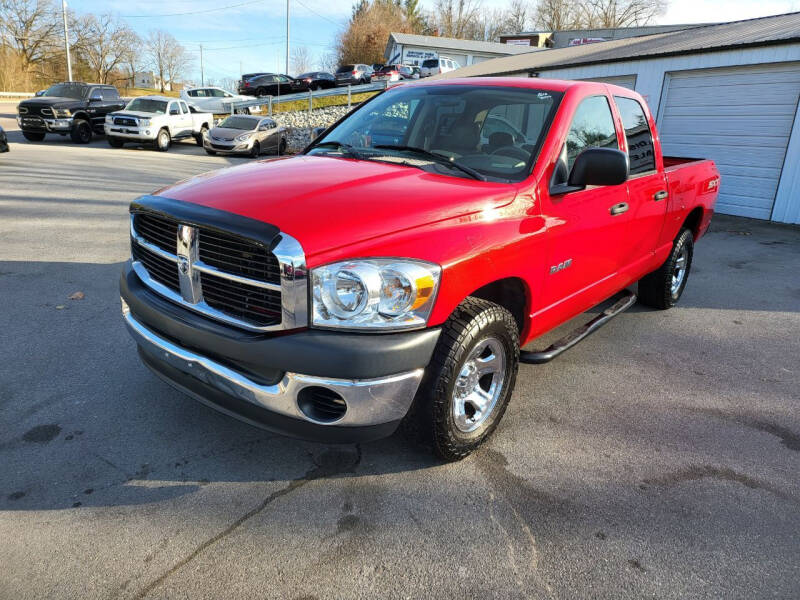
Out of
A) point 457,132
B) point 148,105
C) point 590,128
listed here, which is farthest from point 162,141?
point 590,128

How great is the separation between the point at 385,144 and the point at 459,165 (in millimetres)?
636

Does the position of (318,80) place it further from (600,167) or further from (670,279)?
(600,167)

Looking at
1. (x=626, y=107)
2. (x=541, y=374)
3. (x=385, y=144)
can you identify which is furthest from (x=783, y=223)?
(x=385, y=144)

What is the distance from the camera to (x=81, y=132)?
65.2 feet

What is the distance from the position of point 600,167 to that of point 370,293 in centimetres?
153

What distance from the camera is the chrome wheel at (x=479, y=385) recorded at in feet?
9.01

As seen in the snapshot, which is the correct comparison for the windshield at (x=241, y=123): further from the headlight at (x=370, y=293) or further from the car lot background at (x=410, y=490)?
the headlight at (x=370, y=293)

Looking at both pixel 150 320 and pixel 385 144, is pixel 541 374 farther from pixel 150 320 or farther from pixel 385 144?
pixel 150 320

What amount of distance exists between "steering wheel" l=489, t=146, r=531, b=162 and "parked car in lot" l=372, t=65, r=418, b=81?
1422 inches

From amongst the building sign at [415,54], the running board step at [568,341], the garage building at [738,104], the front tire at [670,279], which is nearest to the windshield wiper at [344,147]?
the running board step at [568,341]

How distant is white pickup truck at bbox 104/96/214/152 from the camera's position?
1880 centimetres

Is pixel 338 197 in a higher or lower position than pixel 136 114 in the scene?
lower

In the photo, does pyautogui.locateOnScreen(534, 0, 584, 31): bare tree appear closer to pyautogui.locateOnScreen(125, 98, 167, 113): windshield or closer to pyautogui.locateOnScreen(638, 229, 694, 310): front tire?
pyautogui.locateOnScreen(125, 98, 167, 113): windshield

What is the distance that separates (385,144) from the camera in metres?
3.48
